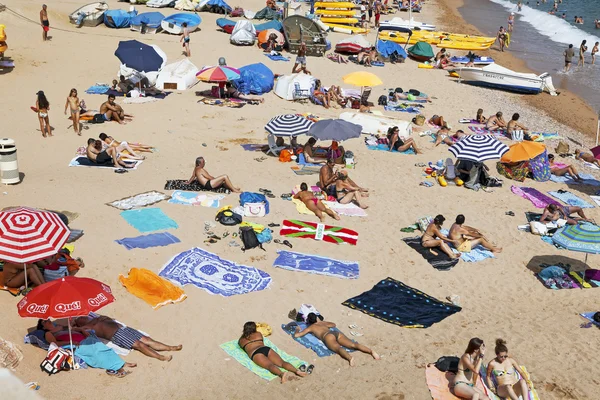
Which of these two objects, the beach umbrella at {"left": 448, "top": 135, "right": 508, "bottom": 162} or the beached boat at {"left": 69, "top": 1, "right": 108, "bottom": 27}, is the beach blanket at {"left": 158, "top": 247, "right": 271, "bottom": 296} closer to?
the beach umbrella at {"left": 448, "top": 135, "right": 508, "bottom": 162}

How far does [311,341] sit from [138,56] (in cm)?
1399

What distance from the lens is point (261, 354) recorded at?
8602 millimetres

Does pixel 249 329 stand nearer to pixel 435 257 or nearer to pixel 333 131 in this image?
pixel 435 257

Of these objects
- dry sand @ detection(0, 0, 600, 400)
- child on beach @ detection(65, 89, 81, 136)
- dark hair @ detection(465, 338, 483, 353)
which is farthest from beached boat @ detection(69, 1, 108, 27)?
dark hair @ detection(465, 338, 483, 353)

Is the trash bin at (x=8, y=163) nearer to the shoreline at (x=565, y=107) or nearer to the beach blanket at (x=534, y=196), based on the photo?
the beach blanket at (x=534, y=196)

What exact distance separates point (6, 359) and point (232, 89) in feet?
46.8

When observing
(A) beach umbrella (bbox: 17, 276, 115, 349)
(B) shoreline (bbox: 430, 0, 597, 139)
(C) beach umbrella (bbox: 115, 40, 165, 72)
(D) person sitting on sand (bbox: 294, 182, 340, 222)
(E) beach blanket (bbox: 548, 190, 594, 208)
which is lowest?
(B) shoreline (bbox: 430, 0, 597, 139)

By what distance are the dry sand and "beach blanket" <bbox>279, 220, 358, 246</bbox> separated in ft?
0.65

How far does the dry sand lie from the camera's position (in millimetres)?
8438

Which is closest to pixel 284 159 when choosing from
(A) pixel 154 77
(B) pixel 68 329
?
(A) pixel 154 77

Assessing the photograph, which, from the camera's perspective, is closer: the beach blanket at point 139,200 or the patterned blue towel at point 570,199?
the beach blanket at point 139,200

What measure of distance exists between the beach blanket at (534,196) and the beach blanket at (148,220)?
8171 mm

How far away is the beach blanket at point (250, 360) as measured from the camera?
8.50 metres

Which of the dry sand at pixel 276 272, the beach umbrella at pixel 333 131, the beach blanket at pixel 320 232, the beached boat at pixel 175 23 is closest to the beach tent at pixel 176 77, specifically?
the dry sand at pixel 276 272
